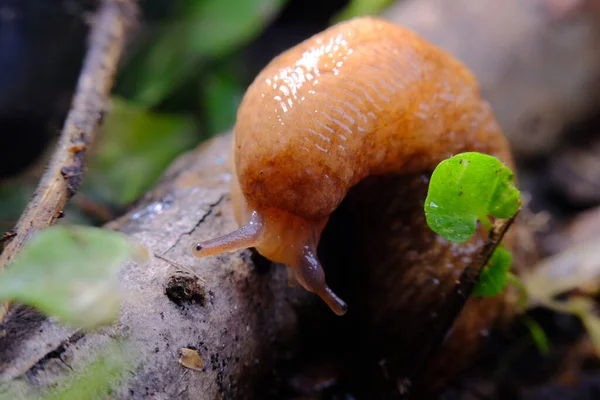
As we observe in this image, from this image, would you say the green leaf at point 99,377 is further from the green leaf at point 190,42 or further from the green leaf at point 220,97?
the green leaf at point 190,42

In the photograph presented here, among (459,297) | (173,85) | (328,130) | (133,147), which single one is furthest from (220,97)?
(459,297)


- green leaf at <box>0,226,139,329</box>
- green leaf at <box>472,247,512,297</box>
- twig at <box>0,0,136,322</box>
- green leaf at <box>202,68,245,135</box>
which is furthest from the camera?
green leaf at <box>202,68,245,135</box>

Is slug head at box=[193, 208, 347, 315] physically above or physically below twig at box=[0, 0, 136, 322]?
below

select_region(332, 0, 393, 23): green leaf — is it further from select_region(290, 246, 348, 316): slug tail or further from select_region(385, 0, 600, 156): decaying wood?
select_region(290, 246, 348, 316): slug tail

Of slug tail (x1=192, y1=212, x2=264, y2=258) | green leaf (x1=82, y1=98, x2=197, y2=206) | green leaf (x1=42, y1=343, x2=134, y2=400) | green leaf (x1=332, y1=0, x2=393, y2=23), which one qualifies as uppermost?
green leaf (x1=332, y1=0, x2=393, y2=23)

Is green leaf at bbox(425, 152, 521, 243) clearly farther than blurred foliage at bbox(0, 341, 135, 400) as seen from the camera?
Yes

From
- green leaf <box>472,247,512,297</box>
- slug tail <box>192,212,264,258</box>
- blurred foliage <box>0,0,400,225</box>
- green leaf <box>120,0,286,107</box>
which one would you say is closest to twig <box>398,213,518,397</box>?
green leaf <box>472,247,512,297</box>
